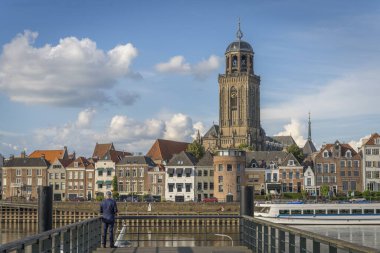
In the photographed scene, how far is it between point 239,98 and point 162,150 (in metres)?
38.8

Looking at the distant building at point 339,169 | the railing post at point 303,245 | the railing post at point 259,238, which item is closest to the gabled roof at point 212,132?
the distant building at point 339,169

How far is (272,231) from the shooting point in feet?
43.0

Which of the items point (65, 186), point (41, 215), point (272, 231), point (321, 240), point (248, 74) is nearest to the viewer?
point (321, 240)

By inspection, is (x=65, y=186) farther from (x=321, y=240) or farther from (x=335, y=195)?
(x=321, y=240)

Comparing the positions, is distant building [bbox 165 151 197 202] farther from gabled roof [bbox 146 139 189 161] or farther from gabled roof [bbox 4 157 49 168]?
gabled roof [bbox 4 157 49 168]

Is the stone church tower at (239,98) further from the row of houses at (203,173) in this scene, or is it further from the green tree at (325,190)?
the green tree at (325,190)

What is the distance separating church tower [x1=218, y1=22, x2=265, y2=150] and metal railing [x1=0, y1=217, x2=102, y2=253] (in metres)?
130

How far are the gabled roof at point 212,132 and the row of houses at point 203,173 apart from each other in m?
32.6

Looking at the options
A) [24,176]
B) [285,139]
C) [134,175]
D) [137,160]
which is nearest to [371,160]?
[137,160]

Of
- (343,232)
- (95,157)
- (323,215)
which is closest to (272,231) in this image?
(343,232)

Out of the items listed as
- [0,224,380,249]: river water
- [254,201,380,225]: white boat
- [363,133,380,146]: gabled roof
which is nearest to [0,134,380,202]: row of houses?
[363,133,380,146]: gabled roof

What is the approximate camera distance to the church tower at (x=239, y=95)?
147750mm

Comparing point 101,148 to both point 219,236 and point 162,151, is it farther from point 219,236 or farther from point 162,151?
point 219,236

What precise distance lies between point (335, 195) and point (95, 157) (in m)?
48.1
